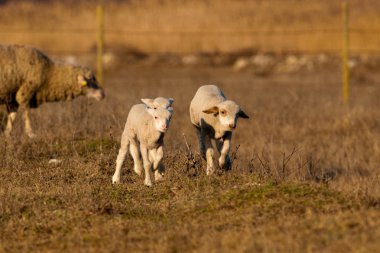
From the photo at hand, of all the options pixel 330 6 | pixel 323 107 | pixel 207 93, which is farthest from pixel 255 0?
pixel 207 93

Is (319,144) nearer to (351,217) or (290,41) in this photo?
(351,217)

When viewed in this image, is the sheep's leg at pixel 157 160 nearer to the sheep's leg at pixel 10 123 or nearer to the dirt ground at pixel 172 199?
the dirt ground at pixel 172 199

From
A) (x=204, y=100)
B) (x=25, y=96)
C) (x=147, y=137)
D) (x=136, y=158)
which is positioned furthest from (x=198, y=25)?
(x=147, y=137)

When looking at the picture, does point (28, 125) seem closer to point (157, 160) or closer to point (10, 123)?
point (10, 123)

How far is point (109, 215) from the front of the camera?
6957 millimetres

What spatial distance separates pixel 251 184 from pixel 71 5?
33.6 meters

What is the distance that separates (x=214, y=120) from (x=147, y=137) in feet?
2.55

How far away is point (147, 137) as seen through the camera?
8.05 meters

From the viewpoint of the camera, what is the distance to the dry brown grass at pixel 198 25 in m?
31.8

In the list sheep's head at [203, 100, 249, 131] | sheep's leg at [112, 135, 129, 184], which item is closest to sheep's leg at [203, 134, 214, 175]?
sheep's head at [203, 100, 249, 131]

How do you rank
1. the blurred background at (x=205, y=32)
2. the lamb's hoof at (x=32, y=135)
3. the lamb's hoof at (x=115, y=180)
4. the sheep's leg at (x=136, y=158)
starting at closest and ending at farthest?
the lamb's hoof at (x=115, y=180) → the sheep's leg at (x=136, y=158) → the lamb's hoof at (x=32, y=135) → the blurred background at (x=205, y=32)

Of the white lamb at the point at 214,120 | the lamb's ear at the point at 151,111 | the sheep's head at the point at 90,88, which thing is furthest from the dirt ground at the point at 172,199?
the sheep's head at the point at 90,88

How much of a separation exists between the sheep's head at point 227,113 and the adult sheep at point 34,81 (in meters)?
4.17

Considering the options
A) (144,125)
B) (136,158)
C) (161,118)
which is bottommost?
(136,158)
